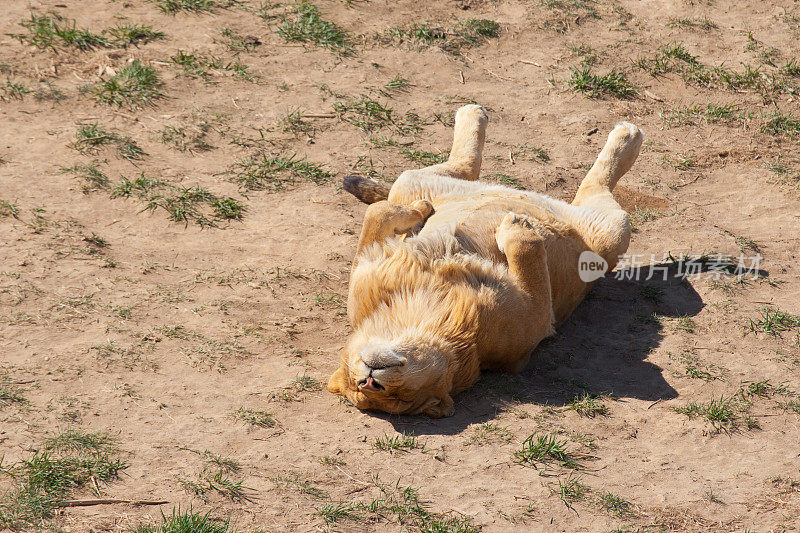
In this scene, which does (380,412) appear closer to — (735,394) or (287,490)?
(287,490)

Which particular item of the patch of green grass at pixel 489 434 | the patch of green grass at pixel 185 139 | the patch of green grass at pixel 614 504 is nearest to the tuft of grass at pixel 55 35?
the patch of green grass at pixel 185 139

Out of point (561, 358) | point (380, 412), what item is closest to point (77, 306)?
point (380, 412)

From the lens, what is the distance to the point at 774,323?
18.2ft

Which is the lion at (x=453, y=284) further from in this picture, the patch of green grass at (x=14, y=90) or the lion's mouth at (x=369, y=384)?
the patch of green grass at (x=14, y=90)

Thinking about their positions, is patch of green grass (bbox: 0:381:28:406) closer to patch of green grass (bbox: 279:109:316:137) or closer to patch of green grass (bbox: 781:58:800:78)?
patch of green grass (bbox: 279:109:316:137)

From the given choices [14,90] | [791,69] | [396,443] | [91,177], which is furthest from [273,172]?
[791,69]

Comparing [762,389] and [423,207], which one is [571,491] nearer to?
[762,389]

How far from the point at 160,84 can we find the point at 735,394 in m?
5.80

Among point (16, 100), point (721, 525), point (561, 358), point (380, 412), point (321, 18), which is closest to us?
point (721, 525)

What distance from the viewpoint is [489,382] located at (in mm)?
4980

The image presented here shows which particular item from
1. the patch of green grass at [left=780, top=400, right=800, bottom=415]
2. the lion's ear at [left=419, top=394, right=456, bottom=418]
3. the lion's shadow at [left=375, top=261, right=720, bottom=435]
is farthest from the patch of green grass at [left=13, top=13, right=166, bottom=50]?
the patch of green grass at [left=780, top=400, right=800, bottom=415]

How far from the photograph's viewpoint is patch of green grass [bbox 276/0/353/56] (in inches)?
345

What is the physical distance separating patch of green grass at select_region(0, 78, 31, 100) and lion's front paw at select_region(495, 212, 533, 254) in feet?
15.9

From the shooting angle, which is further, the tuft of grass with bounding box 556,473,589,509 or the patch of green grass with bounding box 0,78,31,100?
the patch of green grass with bounding box 0,78,31,100
